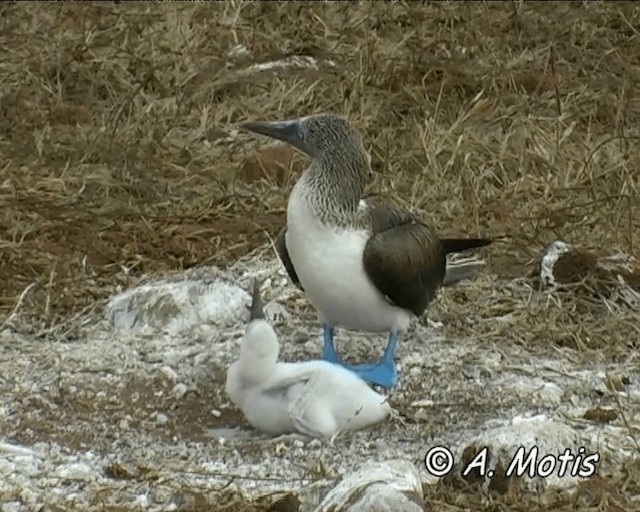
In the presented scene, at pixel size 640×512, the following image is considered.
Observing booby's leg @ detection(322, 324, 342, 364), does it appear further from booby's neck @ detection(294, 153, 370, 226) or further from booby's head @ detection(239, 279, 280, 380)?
booby's head @ detection(239, 279, 280, 380)

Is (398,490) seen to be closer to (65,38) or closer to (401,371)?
(401,371)

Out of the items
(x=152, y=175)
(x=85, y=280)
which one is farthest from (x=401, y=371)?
(x=152, y=175)

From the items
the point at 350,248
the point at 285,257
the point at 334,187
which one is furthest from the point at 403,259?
the point at 285,257

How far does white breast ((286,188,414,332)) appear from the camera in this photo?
5051mm

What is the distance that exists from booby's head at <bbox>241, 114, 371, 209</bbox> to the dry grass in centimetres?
75

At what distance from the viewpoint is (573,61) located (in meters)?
8.84

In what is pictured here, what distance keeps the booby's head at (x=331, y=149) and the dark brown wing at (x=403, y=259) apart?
13 centimetres

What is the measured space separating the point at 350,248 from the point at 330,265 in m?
0.09

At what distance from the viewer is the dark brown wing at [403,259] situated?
5.11 m

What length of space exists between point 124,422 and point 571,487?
54.1 inches

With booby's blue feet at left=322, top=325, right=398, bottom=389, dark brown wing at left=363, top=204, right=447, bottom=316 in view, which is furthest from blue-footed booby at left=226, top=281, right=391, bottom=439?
dark brown wing at left=363, top=204, right=447, bottom=316

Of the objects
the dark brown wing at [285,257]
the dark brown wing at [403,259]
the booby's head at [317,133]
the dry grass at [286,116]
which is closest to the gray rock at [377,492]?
the dark brown wing at [403,259]

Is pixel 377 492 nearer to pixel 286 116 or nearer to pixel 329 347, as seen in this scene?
pixel 329 347

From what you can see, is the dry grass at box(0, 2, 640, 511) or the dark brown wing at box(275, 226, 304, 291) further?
the dry grass at box(0, 2, 640, 511)
